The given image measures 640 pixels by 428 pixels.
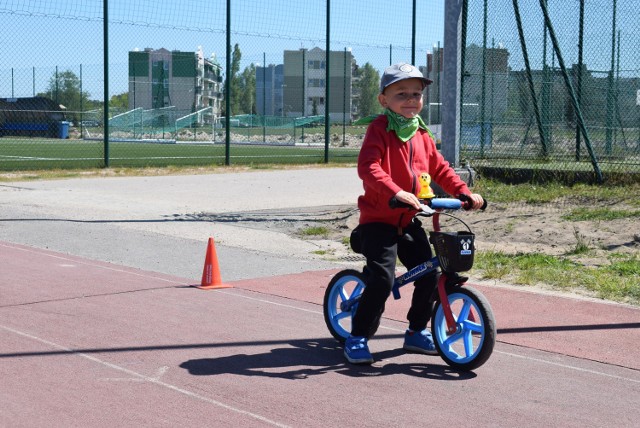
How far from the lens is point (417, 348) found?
6430 millimetres

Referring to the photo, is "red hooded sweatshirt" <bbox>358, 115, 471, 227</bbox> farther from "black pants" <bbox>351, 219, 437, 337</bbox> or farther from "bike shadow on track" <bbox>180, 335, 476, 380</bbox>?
"bike shadow on track" <bbox>180, 335, 476, 380</bbox>

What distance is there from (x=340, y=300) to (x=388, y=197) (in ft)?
→ 4.23

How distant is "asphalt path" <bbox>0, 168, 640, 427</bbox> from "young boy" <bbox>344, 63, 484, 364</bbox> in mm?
432

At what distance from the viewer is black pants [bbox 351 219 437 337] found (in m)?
5.96

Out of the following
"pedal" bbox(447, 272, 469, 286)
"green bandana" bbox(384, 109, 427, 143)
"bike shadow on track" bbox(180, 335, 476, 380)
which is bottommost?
"bike shadow on track" bbox(180, 335, 476, 380)

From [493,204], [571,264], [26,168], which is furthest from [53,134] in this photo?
[571,264]

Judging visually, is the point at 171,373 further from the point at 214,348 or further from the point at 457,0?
the point at 457,0

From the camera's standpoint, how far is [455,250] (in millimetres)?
5762

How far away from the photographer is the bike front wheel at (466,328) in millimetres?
5766

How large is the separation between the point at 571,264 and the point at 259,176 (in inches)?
573

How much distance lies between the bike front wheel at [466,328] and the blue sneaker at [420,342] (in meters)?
0.14

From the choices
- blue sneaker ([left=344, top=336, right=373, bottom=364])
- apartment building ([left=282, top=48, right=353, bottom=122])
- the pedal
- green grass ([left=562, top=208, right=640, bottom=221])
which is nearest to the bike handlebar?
the pedal

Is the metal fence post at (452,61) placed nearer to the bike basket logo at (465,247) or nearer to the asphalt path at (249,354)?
the asphalt path at (249,354)

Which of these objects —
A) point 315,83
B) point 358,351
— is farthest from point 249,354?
point 315,83
